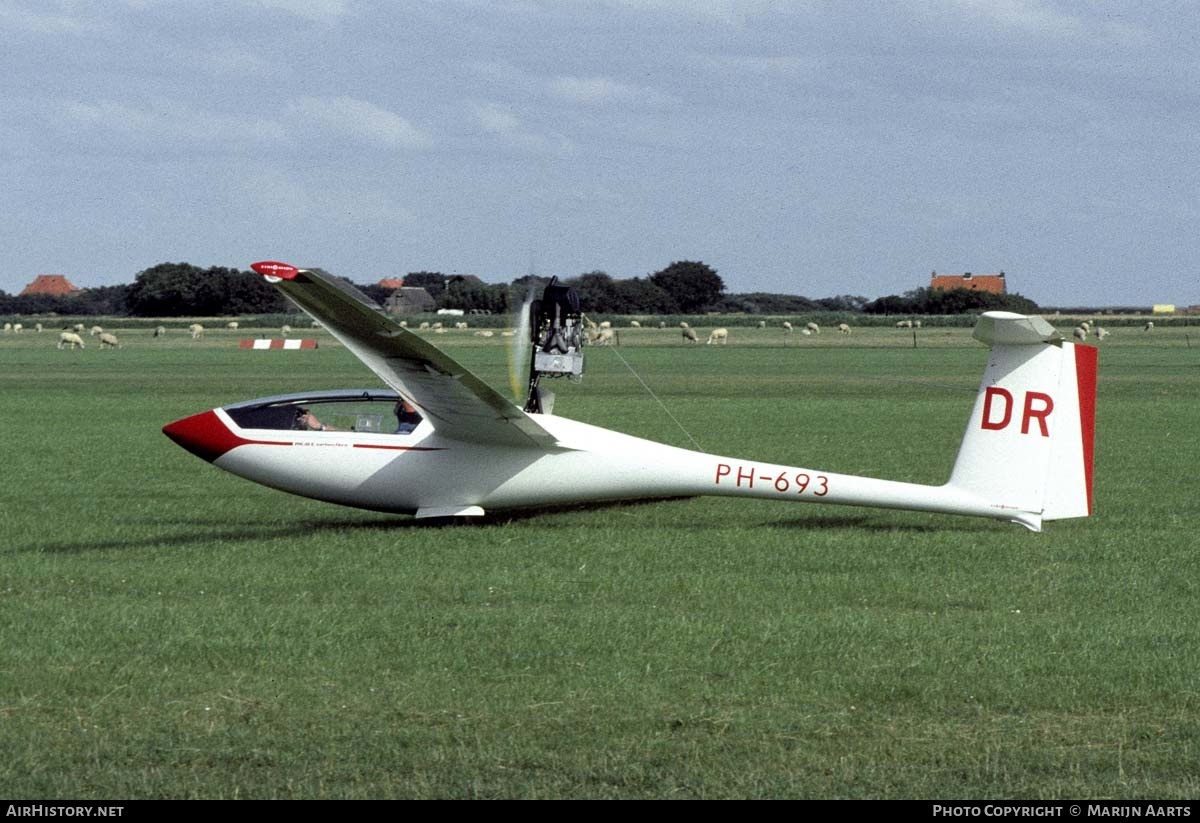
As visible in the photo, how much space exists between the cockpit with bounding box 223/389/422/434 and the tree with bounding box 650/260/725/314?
11663cm

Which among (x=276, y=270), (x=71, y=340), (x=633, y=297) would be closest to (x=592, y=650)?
(x=276, y=270)

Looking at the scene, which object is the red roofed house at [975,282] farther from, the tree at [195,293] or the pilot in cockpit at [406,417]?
the pilot in cockpit at [406,417]

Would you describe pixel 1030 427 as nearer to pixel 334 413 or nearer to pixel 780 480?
pixel 780 480

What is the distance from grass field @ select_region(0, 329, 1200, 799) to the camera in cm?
702

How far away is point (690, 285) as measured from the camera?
134375 millimetres

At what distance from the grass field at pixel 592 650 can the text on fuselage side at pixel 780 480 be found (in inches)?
20.4

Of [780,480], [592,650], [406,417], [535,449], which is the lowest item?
[592,650]

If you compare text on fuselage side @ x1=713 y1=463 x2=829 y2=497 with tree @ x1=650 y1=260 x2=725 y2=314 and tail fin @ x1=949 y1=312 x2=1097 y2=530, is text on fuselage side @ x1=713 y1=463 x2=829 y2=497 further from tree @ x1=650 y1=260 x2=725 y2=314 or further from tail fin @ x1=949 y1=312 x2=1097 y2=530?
tree @ x1=650 y1=260 x2=725 y2=314

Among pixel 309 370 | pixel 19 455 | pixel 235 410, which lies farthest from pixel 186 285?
pixel 235 410

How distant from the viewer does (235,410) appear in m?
15.0

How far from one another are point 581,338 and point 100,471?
855 centimetres

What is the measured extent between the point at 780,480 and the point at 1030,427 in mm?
2188

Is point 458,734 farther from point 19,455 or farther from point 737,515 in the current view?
point 19,455

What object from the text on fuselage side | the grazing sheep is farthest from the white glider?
the grazing sheep
